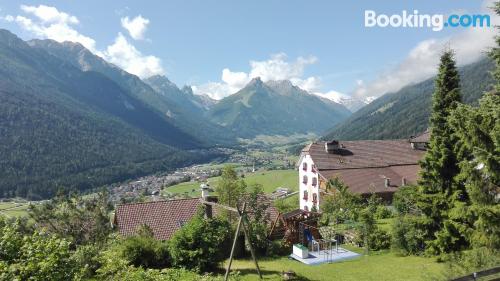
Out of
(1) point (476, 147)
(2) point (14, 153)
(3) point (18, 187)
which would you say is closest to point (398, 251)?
(1) point (476, 147)

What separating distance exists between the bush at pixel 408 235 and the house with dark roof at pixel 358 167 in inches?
945

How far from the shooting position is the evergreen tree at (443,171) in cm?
2403

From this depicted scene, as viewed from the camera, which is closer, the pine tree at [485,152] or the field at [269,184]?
the pine tree at [485,152]

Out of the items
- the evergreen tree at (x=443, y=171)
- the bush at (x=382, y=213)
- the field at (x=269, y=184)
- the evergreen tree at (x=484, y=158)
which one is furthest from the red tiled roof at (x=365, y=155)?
the field at (x=269, y=184)

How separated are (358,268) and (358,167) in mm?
35488

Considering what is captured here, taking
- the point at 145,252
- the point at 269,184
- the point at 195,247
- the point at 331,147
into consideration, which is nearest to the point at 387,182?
the point at 331,147

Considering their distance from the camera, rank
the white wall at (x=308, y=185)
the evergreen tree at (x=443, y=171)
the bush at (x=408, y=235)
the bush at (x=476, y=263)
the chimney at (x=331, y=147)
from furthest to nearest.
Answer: the chimney at (x=331, y=147) → the white wall at (x=308, y=185) → the bush at (x=408, y=235) → the evergreen tree at (x=443, y=171) → the bush at (x=476, y=263)

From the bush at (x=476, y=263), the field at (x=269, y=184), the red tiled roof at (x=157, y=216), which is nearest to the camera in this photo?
the bush at (x=476, y=263)

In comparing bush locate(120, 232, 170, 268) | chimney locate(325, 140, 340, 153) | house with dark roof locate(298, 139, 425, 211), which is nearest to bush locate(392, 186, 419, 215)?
house with dark roof locate(298, 139, 425, 211)

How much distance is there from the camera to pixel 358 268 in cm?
2595

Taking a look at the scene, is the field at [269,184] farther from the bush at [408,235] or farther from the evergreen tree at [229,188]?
the bush at [408,235]

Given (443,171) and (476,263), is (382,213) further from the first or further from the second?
(476,263)

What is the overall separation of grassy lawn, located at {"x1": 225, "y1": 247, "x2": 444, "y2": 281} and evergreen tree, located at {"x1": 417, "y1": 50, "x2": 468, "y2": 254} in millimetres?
1996

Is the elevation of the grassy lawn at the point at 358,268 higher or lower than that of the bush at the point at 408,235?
lower
